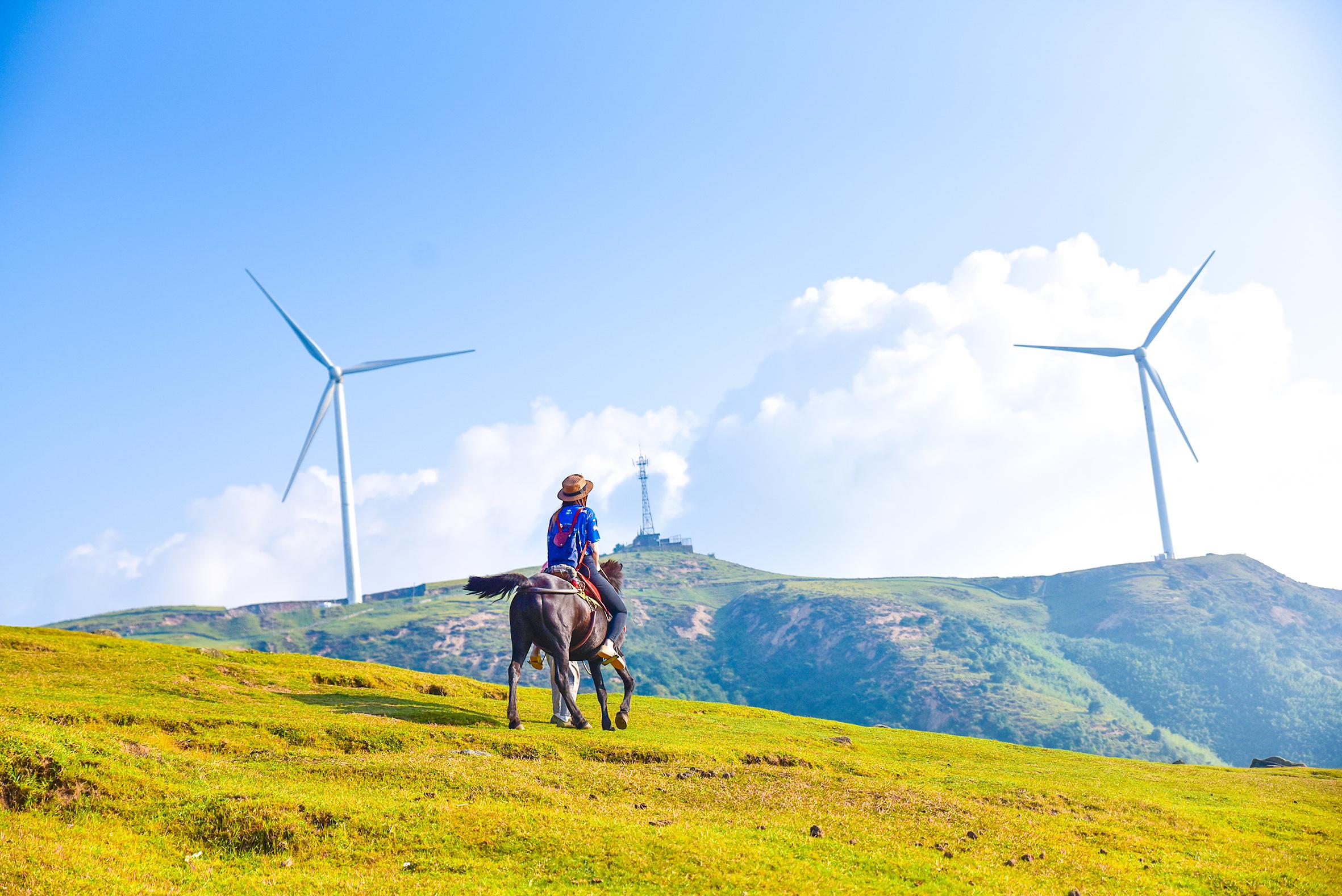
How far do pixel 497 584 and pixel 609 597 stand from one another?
374 centimetres

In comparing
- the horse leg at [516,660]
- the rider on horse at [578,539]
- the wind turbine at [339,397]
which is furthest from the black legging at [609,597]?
the wind turbine at [339,397]

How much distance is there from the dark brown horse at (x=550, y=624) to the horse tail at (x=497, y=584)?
0.06 feet

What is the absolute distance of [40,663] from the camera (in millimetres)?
33375

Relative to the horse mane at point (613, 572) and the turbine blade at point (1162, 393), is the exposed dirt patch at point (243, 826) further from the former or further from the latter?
the turbine blade at point (1162, 393)

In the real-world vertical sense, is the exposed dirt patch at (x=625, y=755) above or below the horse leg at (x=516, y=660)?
below

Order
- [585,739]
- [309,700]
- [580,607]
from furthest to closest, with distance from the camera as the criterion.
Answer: [309,700], [580,607], [585,739]

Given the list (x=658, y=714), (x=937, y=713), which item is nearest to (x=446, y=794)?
(x=658, y=714)

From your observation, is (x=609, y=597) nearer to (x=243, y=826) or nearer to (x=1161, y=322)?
(x=243, y=826)

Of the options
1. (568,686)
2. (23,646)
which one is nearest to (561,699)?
(568,686)

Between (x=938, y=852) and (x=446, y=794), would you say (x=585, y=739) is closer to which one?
(x=446, y=794)

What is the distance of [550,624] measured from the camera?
27.0 m

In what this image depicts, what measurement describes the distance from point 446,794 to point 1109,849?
47.2ft

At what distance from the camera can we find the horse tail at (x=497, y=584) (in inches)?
1115

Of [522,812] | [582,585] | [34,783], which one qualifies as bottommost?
[522,812]
